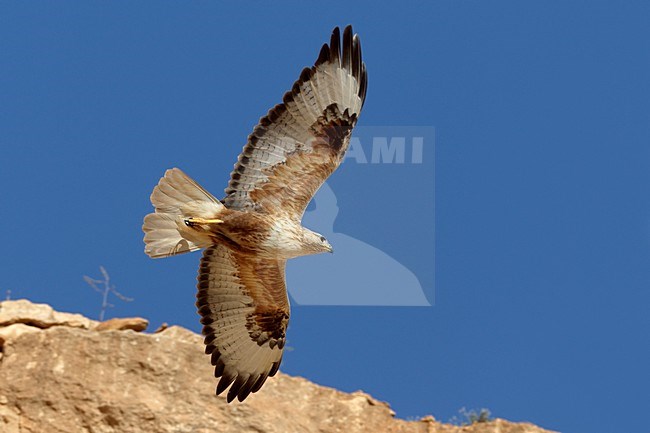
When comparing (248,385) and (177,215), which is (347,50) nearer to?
(177,215)

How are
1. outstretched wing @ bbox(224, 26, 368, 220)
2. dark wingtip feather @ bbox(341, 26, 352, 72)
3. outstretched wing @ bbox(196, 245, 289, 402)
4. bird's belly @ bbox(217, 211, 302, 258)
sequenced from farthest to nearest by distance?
outstretched wing @ bbox(196, 245, 289, 402)
dark wingtip feather @ bbox(341, 26, 352, 72)
outstretched wing @ bbox(224, 26, 368, 220)
bird's belly @ bbox(217, 211, 302, 258)

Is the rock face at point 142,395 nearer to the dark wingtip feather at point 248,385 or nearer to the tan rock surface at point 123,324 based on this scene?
the tan rock surface at point 123,324

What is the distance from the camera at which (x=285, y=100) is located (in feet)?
28.5

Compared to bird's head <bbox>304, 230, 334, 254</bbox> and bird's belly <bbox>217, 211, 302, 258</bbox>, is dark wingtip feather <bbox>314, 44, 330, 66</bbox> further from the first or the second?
bird's head <bbox>304, 230, 334, 254</bbox>

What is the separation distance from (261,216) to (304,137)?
739mm

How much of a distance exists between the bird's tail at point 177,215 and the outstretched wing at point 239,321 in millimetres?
327

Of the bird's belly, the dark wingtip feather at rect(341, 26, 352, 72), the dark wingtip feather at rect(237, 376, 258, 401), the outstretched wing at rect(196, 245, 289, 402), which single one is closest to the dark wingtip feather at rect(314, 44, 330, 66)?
the dark wingtip feather at rect(341, 26, 352, 72)

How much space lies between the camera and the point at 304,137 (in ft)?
28.4

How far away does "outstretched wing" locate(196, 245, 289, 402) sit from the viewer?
29.1 feet

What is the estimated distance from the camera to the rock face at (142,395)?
10805mm

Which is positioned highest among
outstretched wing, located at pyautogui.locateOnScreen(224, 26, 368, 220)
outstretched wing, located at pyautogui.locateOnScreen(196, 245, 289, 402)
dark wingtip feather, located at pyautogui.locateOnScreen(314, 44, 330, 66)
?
dark wingtip feather, located at pyautogui.locateOnScreen(314, 44, 330, 66)

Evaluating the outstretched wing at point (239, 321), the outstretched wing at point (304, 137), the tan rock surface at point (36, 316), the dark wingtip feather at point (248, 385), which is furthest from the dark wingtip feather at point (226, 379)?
the tan rock surface at point (36, 316)

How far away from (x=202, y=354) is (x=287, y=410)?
1040 mm

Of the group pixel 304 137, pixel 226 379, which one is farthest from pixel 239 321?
pixel 304 137
